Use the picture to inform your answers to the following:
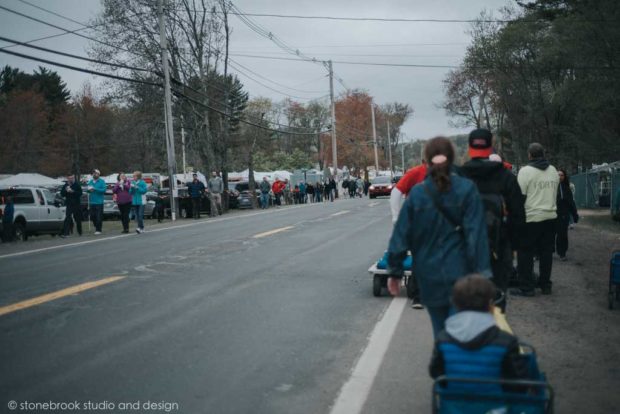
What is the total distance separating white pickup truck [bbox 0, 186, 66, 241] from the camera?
2220cm

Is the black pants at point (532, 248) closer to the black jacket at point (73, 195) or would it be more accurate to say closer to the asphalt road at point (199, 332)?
the asphalt road at point (199, 332)

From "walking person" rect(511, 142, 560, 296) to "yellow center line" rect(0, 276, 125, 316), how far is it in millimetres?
6028

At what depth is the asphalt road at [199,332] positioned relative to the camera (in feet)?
16.8

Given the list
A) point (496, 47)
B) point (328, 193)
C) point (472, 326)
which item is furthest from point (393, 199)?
point (328, 193)

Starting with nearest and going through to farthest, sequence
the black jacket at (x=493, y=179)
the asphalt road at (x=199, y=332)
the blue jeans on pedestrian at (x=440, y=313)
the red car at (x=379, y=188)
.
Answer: the blue jeans on pedestrian at (x=440, y=313) → the asphalt road at (x=199, y=332) → the black jacket at (x=493, y=179) → the red car at (x=379, y=188)

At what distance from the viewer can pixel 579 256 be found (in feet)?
44.6

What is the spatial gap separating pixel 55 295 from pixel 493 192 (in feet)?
20.4

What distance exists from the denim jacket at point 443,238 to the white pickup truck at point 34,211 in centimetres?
1994

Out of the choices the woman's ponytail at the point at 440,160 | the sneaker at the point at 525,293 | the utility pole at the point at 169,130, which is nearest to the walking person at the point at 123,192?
the utility pole at the point at 169,130

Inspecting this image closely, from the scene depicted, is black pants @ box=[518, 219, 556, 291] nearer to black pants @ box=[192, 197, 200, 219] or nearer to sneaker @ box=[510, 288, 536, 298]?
sneaker @ box=[510, 288, 536, 298]

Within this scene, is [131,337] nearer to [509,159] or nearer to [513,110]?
[513,110]

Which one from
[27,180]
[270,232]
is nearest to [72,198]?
[270,232]

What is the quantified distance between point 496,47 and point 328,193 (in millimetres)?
18087

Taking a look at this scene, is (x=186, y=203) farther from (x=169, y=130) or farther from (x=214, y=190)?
(x=169, y=130)
